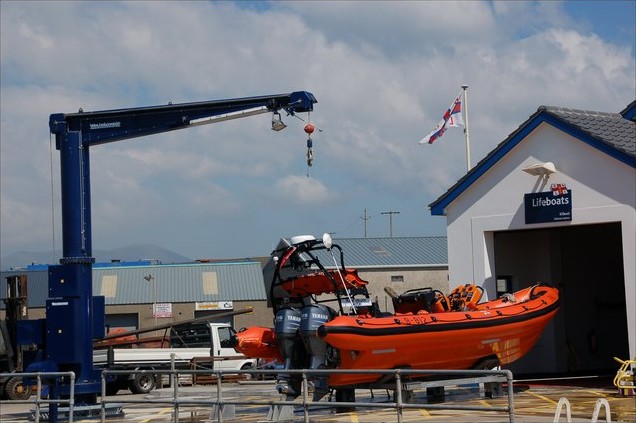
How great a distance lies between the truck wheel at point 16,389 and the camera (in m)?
26.3

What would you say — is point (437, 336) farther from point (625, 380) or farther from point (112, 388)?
point (112, 388)

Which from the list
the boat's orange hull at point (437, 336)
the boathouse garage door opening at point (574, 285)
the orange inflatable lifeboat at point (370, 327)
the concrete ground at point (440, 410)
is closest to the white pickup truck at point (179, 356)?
the concrete ground at point (440, 410)

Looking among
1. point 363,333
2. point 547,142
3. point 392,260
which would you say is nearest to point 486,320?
point 363,333

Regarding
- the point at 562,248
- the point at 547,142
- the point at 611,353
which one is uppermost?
the point at 547,142

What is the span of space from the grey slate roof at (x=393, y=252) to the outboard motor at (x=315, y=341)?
37877 mm

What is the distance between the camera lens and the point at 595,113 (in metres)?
21.4

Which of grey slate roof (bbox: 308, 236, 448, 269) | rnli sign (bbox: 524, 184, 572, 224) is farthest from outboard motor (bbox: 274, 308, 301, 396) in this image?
grey slate roof (bbox: 308, 236, 448, 269)

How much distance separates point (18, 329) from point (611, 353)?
14.0 m

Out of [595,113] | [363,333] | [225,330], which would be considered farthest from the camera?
[225,330]

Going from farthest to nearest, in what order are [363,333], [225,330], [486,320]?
[225,330] → [486,320] → [363,333]

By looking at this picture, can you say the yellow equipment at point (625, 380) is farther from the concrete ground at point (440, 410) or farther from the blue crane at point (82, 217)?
the blue crane at point (82, 217)

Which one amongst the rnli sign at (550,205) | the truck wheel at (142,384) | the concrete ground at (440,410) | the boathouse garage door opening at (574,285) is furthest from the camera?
the truck wheel at (142,384)

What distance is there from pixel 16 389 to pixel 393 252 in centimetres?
3522

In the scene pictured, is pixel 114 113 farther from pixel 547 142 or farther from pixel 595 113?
pixel 595 113
